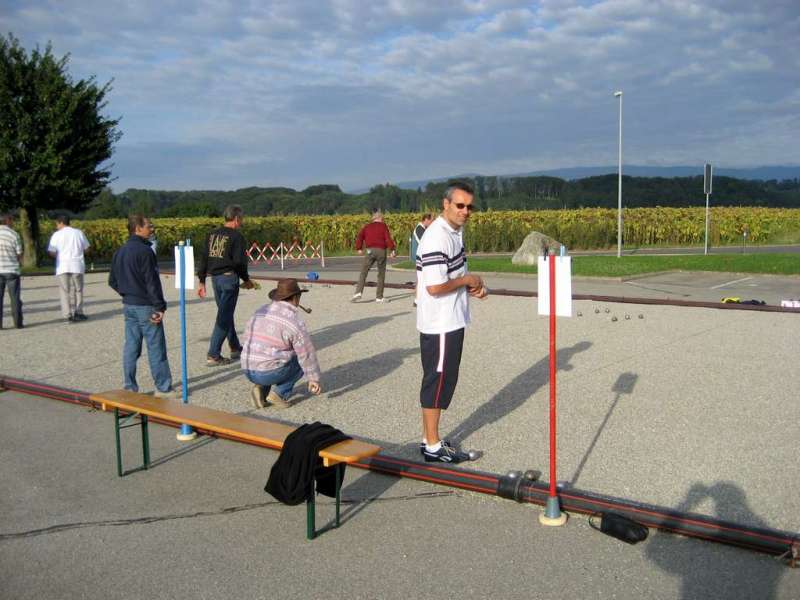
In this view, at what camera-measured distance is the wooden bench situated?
471 cm

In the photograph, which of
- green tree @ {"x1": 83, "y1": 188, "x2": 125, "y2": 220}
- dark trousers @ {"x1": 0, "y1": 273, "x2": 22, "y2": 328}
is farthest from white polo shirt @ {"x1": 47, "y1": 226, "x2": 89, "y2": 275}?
green tree @ {"x1": 83, "y1": 188, "x2": 125, "y2": 220}

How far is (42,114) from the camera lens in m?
29.9

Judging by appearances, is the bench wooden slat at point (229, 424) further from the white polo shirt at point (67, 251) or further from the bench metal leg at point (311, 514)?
the white polo shirt at point (67, 251)

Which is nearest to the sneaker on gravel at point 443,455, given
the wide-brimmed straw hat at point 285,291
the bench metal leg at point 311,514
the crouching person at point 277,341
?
the bench metal leg at point 311,514

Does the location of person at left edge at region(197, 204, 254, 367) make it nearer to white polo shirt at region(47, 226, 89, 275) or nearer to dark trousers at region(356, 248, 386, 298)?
white polo shirt at region(47, 226, 89, 275)

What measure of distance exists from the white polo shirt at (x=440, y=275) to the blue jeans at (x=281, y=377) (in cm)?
215

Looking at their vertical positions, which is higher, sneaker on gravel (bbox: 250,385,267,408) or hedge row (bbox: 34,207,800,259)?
hedge row (bbox: 34,207,800,259)

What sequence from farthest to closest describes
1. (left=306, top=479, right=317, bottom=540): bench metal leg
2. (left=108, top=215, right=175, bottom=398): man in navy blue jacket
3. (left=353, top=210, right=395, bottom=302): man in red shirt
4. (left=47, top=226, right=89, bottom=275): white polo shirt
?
(left=353, top=210, right=395, bottom=302): man in red shirt, (left=47, top=226, right=89, bottom=275): white polo shirt, (left=108, top=215, right=175, bottom=398): man in navy blue jacket, (left=306, top=479, right=317, bottom=540): bench metal leg

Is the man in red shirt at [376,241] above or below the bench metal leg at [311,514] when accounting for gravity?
above

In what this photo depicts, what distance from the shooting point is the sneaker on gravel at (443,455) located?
19.2 feet

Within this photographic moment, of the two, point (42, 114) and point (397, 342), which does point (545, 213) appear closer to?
point (42, 114)

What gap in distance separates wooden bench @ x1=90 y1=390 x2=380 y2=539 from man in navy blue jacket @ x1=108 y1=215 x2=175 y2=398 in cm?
141

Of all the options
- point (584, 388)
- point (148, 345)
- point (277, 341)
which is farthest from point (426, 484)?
point (148, 345)

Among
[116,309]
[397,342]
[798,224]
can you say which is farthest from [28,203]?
[798,224]
